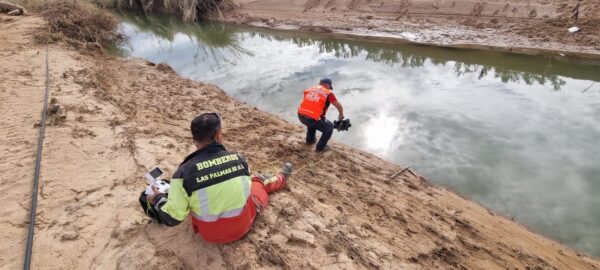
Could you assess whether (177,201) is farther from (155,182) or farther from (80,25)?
(80,25)

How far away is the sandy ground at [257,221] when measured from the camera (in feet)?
10.6

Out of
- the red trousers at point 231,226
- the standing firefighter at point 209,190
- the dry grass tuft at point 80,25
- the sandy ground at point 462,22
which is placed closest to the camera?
the standing firefighter at point 209,190

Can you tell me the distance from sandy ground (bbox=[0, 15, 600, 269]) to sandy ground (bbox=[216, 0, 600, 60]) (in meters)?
7.42

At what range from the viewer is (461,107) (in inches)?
294

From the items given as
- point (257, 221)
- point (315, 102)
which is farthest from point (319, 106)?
point (257, 221)

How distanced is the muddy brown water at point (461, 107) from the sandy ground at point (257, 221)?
2.28 feet

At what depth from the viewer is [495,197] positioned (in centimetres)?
517

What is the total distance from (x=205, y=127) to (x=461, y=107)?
623cm

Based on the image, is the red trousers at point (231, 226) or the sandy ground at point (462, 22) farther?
the sandy ground at point (462, 22)

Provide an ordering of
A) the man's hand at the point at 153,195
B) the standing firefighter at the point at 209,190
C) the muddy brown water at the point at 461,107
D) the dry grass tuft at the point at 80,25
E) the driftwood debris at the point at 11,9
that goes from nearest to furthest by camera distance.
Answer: the standing firefighter at the point at 209,190 → the man's hand at the point at 153,195 → the muddy brown water at the point at 461,107 → the dry grass tuft at the point at 80,25 → the driftwood debris at the point at 11,9

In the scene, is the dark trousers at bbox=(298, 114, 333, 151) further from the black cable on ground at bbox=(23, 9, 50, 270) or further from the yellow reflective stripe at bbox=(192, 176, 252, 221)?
the black cable on ground at bbox=(23, 9, 50, 270)

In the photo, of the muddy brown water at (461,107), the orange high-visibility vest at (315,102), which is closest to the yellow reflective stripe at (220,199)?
the orange high-visibility vest at (315,102)

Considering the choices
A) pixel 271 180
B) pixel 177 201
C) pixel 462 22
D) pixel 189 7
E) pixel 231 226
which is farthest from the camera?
pixel 189 7

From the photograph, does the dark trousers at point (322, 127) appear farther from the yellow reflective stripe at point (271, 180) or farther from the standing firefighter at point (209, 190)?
the standing firefighter at point (209, 190)
